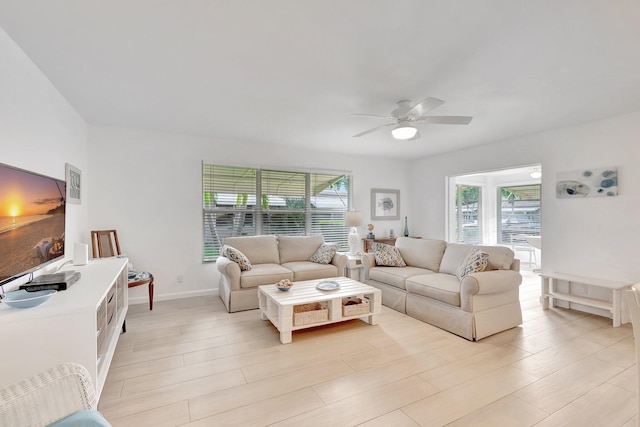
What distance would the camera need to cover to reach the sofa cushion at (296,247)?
185 inches

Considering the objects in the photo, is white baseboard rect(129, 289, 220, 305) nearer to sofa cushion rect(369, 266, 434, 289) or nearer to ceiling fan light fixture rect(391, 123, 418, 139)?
sofa cushion rect(369, 266, 434, 289)

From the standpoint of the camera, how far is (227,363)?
8.07 feet

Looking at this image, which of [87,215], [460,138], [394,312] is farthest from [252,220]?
[460,138]

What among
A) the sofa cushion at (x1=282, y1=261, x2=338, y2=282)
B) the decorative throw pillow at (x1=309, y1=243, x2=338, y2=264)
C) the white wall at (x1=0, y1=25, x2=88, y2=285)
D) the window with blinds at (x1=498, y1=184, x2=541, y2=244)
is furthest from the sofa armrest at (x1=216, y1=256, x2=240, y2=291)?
the window with blinds at (x1=498, y1=184, x2=541, y2=244)

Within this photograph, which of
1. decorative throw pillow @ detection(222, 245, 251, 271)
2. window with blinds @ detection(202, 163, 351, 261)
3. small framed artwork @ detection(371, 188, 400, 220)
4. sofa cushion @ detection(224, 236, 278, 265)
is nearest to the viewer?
decorative throw pillow @ detection(222, 245, 251, 271)

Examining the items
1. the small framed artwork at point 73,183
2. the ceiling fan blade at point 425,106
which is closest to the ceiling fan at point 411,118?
the ceiling fan blade at point 425,106

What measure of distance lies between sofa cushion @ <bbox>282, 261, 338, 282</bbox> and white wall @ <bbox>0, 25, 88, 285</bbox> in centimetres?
255

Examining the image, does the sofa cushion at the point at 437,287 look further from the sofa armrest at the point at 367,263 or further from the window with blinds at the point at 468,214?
the window with blinds at the point at 468,214

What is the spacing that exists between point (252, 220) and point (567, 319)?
450cm

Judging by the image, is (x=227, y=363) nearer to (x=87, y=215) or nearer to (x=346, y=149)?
(x=87, y=215)

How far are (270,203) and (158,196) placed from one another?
1.70 metres

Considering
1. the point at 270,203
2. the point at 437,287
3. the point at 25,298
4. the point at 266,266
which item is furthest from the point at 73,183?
the point at 437,287

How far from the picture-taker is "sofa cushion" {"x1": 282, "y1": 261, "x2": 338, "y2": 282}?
4.10 m

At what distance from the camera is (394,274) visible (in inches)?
152
